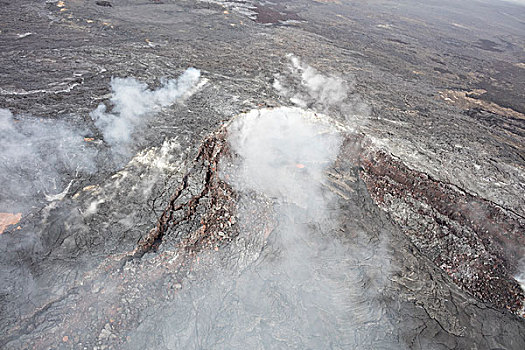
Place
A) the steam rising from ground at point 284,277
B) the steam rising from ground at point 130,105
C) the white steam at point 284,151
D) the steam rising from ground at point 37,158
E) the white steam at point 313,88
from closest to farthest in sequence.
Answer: the steam rising from ground at point 284,277, the steam rising from ground at point 37,158, the white steam at point 284,151, the steam rising from ground at point 130,105, the white steam at point 313,88

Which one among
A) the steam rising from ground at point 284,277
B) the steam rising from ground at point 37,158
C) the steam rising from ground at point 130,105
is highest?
the steam rising from ground at point 130,105

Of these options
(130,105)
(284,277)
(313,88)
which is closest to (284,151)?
(284,277)

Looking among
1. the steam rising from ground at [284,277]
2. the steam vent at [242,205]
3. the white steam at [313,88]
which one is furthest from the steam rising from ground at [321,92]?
the steam rising from ground at [284,277]

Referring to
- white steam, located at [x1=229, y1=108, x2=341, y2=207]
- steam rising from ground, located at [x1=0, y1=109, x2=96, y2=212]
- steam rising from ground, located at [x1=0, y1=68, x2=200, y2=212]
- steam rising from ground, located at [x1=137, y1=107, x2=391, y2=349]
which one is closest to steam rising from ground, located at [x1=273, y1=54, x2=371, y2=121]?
white steam, located at [x1=229, y1=108, x2=341, y2=207]

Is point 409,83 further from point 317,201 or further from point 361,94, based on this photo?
point 317,201

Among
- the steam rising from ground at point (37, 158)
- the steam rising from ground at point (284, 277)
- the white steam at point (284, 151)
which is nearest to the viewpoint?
the steam rising from ground at point (284, 277)

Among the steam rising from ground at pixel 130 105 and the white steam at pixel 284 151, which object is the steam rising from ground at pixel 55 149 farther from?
the white steam at pixel 284 151
